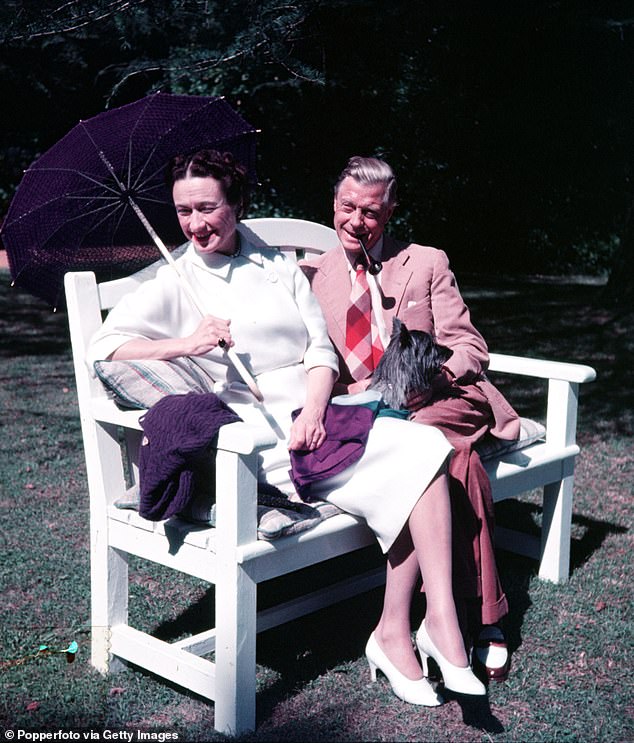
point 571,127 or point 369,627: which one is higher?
point 571,127

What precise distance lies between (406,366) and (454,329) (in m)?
0.55

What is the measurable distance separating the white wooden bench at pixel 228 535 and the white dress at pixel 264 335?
133 mm

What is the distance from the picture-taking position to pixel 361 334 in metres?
3.64

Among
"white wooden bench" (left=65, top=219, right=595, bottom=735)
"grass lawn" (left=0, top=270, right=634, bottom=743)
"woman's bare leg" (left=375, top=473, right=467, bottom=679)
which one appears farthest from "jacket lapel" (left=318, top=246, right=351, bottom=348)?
"grass lawn" (left=0, top=270, right=634, bottom=743)

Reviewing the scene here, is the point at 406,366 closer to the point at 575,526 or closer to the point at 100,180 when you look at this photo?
the point at 100,180

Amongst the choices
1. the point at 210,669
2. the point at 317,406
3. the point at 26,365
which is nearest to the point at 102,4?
the point at 317,406

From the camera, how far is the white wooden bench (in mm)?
2696

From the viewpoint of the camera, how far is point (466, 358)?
3504 mm

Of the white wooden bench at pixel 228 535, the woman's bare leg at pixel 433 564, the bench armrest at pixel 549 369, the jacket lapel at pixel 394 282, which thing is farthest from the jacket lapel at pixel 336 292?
A: the woman's bare leg at pixel 433 564

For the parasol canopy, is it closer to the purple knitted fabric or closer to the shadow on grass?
the purple knitted fabric

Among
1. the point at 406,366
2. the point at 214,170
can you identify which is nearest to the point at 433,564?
the point at 406,366

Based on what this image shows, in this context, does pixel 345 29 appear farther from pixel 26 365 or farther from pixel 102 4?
pixel 26 365

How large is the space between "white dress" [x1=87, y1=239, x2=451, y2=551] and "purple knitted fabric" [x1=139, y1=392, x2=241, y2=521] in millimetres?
349

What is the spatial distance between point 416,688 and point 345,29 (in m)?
4.65
